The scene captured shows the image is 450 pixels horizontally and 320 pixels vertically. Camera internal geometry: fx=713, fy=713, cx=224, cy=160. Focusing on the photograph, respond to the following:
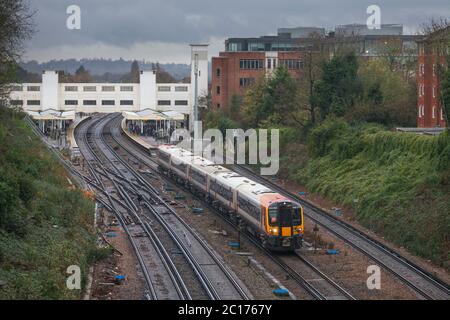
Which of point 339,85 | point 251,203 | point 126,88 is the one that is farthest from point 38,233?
point 126,88

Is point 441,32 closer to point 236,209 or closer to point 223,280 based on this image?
point 236,209

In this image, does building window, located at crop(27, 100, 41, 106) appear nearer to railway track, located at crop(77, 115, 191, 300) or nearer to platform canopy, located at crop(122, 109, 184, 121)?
platform canopy, located at crop(122, 109, 184, 121)

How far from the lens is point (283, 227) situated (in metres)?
28.7

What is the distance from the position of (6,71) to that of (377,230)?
22.9 metres

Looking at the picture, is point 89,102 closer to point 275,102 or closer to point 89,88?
point 89,88

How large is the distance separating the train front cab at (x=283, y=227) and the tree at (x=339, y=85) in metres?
26.4

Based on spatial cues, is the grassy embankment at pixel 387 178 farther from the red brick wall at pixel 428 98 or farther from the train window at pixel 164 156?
the train window at pixel 164 156

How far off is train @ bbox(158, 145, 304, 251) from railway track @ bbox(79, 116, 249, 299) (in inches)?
90.9

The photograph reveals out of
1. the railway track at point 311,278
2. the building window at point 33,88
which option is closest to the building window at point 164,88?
the building window at point 33,88

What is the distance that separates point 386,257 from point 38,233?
1349 cm

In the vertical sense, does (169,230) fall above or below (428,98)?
below

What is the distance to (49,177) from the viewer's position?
1479 inches

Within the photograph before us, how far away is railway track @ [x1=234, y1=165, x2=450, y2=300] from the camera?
23.8m
